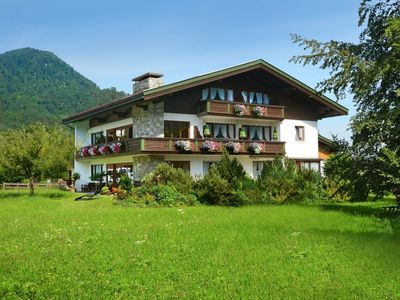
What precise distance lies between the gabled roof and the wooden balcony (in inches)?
67.2

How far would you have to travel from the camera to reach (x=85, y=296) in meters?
6.47

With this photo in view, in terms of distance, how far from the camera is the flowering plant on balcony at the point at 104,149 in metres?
33.5

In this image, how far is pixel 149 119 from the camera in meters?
31.5

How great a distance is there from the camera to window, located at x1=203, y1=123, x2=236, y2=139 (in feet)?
111

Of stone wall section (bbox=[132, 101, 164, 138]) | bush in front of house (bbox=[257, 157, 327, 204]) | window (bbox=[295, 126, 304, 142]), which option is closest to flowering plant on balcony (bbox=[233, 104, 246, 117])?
stone wall section (bbox=[132, 101, 164, 138])

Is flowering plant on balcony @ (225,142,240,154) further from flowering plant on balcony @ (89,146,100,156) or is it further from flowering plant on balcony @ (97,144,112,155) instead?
flowering plant on balcony @ (89,146,100,156)

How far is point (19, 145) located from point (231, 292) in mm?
22922

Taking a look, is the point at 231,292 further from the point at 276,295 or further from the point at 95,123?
the point at 95,123

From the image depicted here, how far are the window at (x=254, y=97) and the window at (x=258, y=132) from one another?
1939 millimetres

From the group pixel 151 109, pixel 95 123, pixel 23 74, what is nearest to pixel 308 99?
pixel 151 109

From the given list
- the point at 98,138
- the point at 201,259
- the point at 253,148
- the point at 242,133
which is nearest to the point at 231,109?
the point at 242,133

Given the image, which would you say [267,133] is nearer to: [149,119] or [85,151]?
[149,119]

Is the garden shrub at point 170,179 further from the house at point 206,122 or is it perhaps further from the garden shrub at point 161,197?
the house at point 206,122

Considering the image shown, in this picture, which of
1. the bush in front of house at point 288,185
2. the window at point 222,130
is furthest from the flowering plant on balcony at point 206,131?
the bush in front of house at point 288,185
